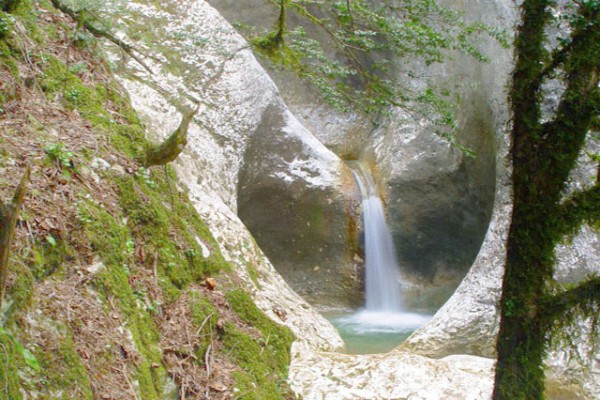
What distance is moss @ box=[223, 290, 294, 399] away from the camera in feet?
12.9

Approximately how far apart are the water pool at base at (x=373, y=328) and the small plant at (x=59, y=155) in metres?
4.94

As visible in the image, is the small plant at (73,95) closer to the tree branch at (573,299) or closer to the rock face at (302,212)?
the tree branch at (573,299)

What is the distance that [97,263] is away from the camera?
11.1 ft

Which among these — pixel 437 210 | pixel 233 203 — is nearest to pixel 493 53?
pixel 437 210

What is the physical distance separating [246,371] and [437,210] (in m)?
7.14

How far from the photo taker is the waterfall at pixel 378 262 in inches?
418

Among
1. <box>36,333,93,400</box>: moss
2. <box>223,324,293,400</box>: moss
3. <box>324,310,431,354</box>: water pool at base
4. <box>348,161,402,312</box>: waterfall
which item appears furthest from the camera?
<box>348,161,402,312</box>: waterfall

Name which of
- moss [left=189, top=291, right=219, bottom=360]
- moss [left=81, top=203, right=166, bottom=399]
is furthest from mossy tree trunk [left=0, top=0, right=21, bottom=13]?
moss [left=189, top=291, right=219, bottom=360]

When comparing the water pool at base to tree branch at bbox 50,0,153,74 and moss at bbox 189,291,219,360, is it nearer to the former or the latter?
moss at bbox 189,291,219,360

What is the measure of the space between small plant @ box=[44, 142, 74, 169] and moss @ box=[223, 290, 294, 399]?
148 centimetres

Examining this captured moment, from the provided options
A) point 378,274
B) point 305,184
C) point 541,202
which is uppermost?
point 305,184

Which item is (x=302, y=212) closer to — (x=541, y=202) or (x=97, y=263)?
(x=97, y=263)

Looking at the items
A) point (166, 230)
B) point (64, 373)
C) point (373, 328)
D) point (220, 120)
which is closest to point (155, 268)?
point (166, 230)

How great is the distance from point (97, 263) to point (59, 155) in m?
0.74
